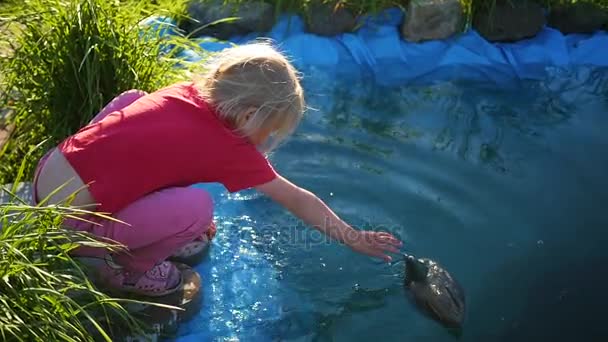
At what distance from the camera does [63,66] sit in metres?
2.81

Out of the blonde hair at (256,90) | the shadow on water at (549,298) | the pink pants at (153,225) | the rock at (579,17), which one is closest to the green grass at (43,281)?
the pink pants at (153,225)

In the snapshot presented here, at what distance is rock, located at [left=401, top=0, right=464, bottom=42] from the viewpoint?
4141mm

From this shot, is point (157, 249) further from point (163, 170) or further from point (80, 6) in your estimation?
point (80, 6)

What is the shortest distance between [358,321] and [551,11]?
8.94ft

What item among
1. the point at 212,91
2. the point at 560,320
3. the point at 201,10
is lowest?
the point at 560,320

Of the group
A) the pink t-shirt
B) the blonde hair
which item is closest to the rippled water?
the pink t-shirt

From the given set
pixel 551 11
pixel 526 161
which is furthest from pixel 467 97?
pixel 551 11

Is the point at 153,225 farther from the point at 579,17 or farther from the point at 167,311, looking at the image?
the point at 579,17

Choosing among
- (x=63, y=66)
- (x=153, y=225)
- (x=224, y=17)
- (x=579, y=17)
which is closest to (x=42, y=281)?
(x=153, y=225)

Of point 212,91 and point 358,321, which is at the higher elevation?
point 212,91

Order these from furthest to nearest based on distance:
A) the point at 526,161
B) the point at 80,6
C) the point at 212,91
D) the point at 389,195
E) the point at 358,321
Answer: the point at 526,161, the point at 389,195, the point at 80,6, the point at 358,321, the point at 212,91

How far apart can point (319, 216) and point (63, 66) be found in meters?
1.25

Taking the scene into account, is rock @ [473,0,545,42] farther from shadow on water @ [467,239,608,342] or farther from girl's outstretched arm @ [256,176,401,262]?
girl's outstretched arm @ [256,176,401,262]

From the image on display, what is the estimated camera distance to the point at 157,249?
2.30 m
